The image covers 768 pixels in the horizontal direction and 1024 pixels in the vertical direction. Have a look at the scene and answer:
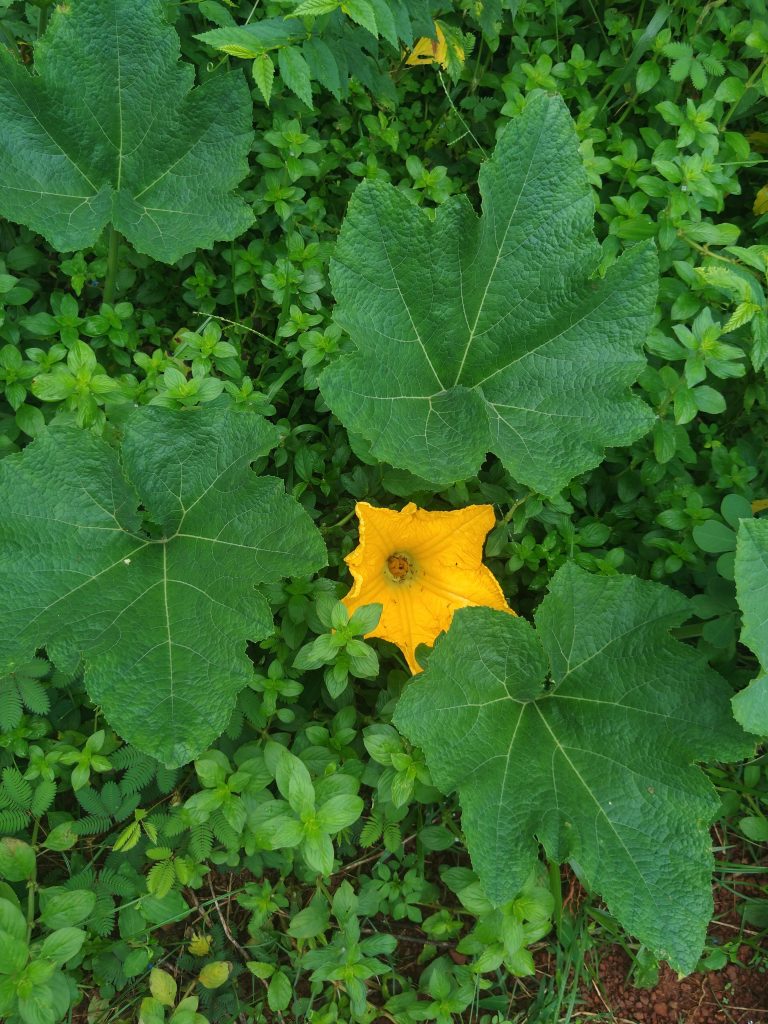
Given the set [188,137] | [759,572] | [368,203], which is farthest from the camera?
[188,137]

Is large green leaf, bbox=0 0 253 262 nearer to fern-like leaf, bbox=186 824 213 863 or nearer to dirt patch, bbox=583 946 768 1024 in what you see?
fern-like leaf, bbox=186 824 213 863

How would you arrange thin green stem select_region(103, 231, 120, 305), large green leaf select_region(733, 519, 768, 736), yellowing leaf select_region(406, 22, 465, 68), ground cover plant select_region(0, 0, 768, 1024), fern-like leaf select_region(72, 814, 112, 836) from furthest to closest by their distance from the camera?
yellowing leaf select_region(406, 22, 465, 68), thin green stem select_region(103, 231, 120, 305), fern-like leaf select_region(72, 814, 112, 836), ground cover plant select_region(0, 0, 768, 1024), large green leaf select_region(733, 519, 768, 736)

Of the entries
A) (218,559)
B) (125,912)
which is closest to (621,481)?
(218,559)

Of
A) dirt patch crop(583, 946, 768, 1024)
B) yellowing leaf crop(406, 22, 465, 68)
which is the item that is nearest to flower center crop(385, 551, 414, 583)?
dirt patch crop(583, 946, 768, 1024)

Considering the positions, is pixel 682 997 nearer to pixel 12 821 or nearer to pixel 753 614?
pixel 753 614

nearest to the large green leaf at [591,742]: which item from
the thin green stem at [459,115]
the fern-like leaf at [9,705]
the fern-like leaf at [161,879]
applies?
the fern-like leaf at [161,879]

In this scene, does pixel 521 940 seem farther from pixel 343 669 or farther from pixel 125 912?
pixel 125 912
